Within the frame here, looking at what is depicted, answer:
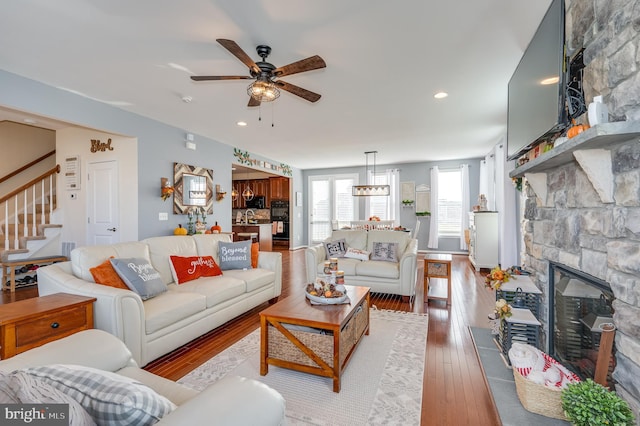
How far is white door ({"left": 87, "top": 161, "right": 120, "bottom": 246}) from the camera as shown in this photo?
462 centimetres

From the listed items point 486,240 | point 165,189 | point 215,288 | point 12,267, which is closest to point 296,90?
point 215,288

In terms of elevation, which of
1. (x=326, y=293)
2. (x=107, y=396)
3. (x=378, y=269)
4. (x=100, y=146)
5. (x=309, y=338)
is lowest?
(x=309, y=338)

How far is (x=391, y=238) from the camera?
4.66m

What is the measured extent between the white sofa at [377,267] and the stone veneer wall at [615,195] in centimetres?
212

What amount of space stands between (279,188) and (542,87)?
8.14m

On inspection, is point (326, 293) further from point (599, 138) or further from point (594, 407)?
point (599, 138)

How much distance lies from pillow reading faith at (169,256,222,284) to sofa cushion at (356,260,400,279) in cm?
192

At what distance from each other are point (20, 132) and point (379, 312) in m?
7.39

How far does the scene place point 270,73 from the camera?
2533 millimetres

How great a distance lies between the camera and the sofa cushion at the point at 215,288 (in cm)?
284

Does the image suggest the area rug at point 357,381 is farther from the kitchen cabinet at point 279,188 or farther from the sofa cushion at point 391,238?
the kitchen cabinet at point 279,188

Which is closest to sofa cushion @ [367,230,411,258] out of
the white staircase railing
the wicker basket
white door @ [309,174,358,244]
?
the wicker basket

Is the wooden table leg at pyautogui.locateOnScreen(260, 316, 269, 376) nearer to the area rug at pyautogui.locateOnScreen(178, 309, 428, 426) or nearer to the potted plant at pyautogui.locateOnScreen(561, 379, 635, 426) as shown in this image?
the area rug at pyautogui.locateOnScreen(178, 309, 428, 426)

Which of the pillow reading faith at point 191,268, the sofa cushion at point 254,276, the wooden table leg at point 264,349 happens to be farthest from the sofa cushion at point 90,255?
the wooden table leg at point 264,349
